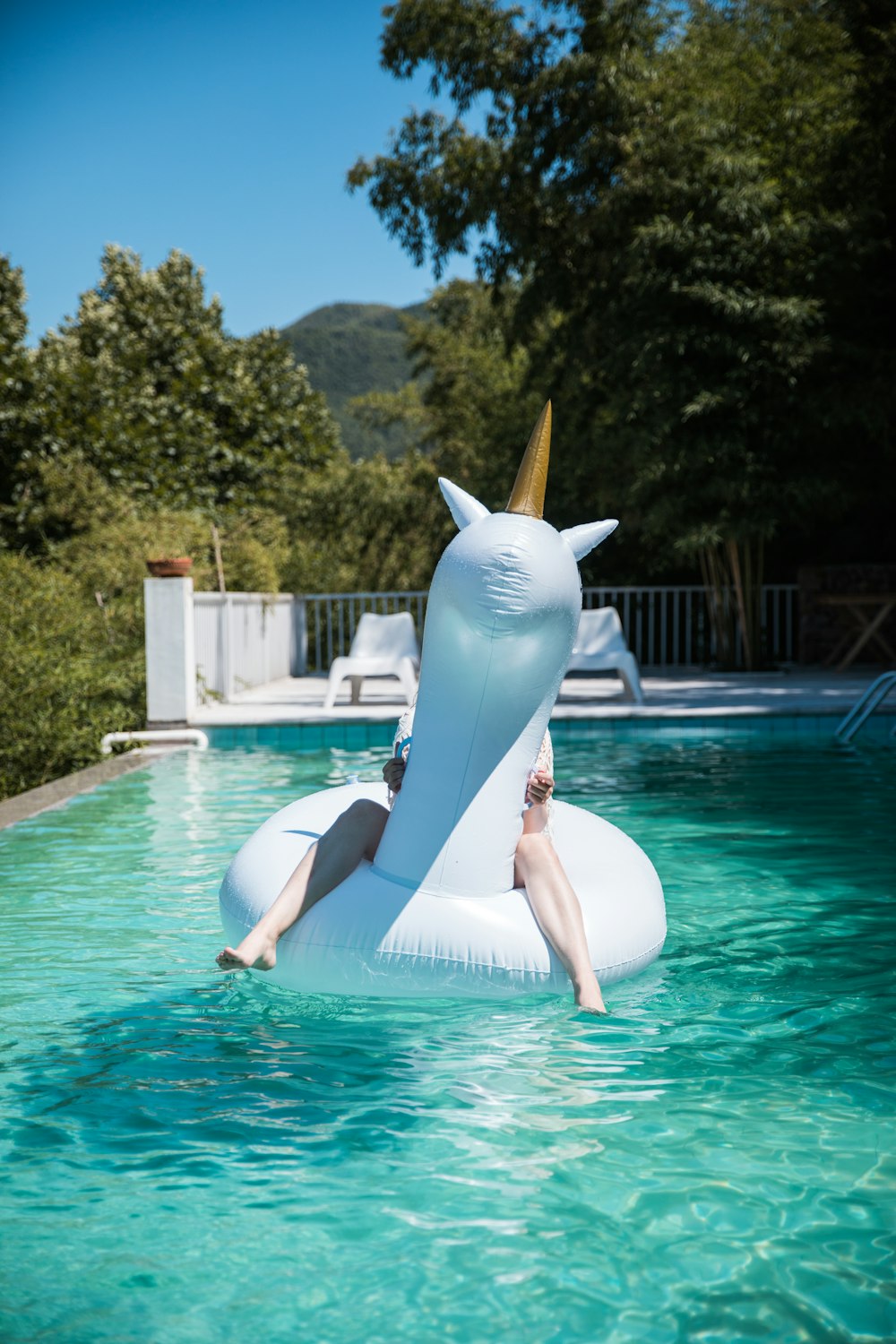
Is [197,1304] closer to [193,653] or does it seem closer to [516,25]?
[193,653]

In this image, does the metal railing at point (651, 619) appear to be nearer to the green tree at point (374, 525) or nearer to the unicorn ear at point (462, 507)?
the green tree at point (374, 525)

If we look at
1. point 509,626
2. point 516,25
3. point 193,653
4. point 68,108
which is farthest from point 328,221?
point 509,626

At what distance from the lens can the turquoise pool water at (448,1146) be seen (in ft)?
6.32

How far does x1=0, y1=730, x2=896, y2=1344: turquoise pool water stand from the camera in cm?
193

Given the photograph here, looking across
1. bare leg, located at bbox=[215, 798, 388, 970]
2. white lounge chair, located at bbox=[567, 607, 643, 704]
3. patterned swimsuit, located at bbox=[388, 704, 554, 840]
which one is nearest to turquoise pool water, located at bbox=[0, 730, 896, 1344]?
bare leg, located at bbox=[215, 798, 388, 970]

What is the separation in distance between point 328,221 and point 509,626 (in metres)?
21.4

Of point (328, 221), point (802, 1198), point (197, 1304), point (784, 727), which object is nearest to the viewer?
point (197, 1304)

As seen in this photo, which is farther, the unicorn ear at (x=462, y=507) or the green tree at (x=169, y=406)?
the green tree at (x=169, y=406)

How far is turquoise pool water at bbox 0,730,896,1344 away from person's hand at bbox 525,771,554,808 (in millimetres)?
547

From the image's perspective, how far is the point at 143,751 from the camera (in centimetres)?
841

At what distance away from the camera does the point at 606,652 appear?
10773 millimetres

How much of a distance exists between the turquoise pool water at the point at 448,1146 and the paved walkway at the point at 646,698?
524cm

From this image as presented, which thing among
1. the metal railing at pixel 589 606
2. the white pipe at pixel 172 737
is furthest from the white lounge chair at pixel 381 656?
the metal railing at pixel 589 606

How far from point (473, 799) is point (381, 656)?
7.91 m
